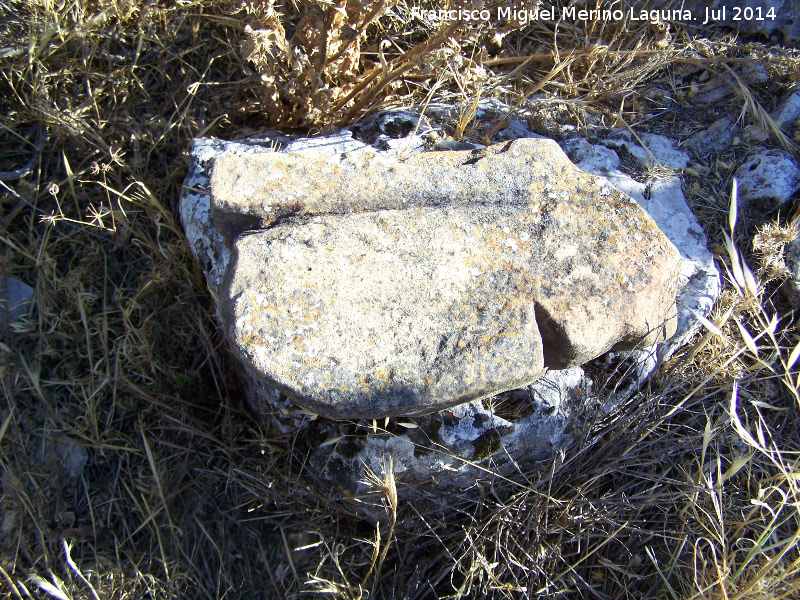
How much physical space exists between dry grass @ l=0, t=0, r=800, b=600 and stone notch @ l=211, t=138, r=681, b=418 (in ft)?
1.45

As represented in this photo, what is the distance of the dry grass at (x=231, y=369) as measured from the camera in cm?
188

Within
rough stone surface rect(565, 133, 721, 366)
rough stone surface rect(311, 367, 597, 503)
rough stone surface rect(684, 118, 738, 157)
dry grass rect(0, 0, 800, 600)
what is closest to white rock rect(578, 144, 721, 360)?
rough stone surface rect(565, 133, 721, 366)

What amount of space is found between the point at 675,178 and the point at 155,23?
2245mm

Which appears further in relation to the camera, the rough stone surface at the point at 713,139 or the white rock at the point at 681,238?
the rough stone surface at the point at 713,139

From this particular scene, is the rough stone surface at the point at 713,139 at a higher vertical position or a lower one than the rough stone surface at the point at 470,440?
higher

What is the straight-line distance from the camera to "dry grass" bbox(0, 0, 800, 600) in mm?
1881

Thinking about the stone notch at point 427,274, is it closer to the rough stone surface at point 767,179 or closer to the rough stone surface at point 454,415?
the rough stone surface at point 454,415

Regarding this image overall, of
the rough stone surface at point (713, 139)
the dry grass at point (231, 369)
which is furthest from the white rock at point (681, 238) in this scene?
the rough stone surface at point (713, 139)

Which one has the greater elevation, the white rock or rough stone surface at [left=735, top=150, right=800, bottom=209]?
rough stone surface at [left=735, top=150, right=800, bottom=209]

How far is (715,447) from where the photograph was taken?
2.00 m

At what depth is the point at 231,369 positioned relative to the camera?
7.38 ft

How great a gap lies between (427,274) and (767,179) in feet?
5.14

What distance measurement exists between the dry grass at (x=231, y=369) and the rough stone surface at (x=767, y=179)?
74 mm

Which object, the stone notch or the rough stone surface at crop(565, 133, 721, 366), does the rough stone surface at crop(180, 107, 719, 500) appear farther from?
Answer: the stone notch
